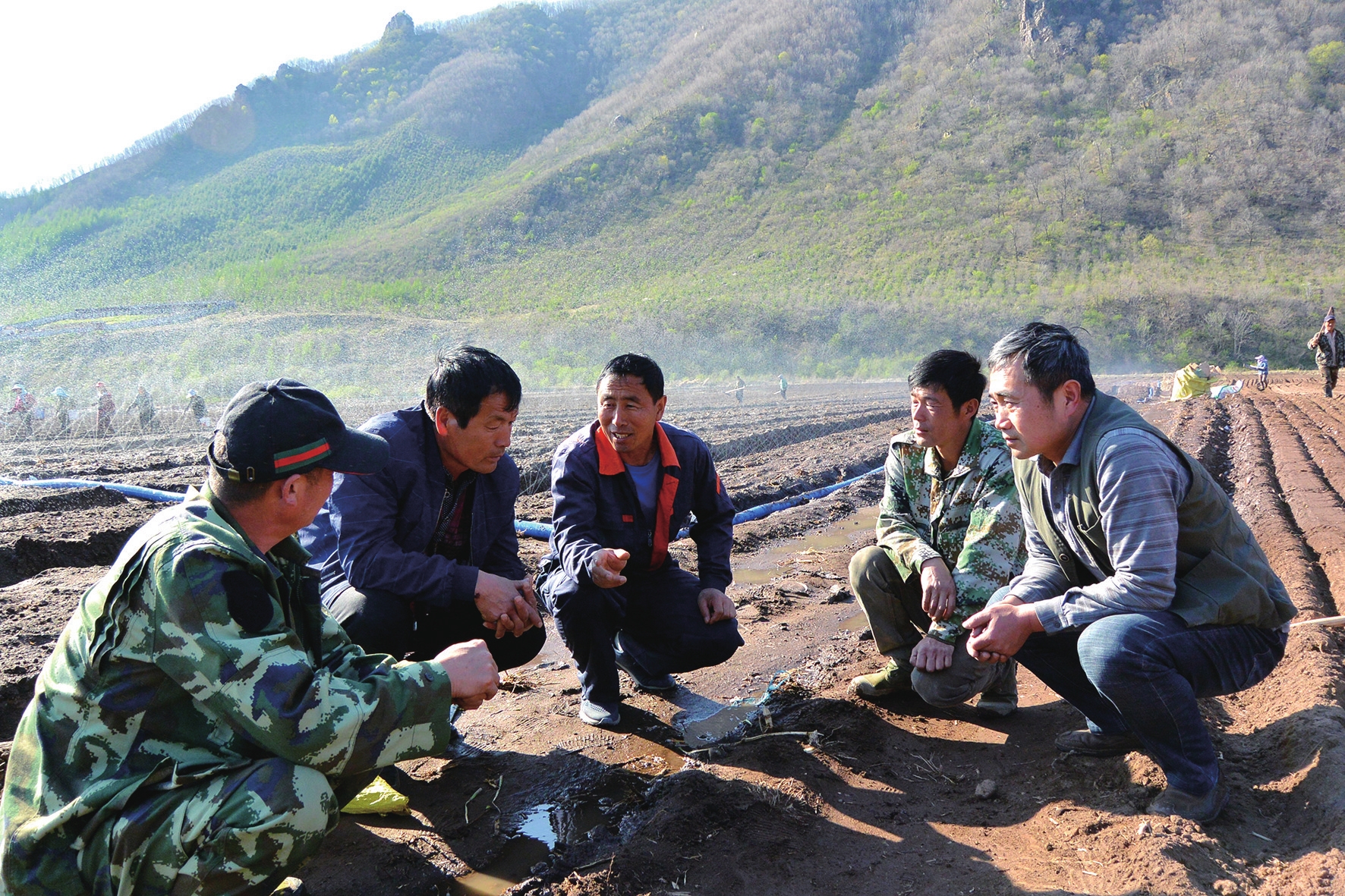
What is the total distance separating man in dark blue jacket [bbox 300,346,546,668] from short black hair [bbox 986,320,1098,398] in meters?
1.62

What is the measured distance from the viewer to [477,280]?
187ft

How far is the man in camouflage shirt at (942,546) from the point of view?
10.6ft

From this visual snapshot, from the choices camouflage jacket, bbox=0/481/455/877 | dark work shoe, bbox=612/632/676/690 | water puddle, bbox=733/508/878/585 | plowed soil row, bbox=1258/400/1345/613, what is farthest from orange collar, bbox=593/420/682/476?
plowed soil row, bbox=1258/400/1345/613

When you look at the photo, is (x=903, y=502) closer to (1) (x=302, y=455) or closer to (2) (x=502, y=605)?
(2) (x=502, y=605)

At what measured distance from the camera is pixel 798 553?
684cm

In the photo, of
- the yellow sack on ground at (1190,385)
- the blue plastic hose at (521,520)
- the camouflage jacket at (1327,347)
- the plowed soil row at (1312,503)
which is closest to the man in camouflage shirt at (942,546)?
the plowed soil row at (1312,503)

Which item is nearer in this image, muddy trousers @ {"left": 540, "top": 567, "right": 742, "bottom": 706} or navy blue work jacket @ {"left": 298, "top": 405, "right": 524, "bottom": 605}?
navy blue work jacket @ {"left": 298, "top": 405, "right": 524, "bottom": 605}

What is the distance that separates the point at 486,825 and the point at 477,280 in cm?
5660

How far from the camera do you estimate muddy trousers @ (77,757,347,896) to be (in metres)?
1.76

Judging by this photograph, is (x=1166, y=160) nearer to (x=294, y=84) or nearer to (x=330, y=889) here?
(x=330, y=889)

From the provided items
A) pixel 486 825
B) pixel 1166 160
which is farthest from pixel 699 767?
pixel 1166 160

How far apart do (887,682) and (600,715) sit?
117cm

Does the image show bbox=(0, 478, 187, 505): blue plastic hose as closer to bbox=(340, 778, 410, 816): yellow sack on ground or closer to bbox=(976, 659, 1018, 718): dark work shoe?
bbox=(340, 778, 410, 816): yellow sack on ground

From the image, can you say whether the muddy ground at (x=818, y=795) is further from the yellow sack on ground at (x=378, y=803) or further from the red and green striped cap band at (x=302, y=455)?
the red and green striped cap band at (x=302, y=455)
